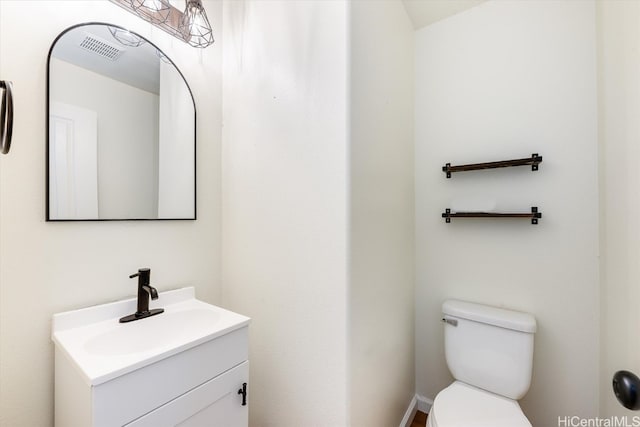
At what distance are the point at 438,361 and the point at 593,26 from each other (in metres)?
2.04

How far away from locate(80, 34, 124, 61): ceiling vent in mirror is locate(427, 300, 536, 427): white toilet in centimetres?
206

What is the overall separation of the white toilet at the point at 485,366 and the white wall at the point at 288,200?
1.93 feet

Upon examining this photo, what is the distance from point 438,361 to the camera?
1.69m

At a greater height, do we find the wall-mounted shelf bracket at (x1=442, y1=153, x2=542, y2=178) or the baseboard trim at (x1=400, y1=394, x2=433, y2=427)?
the wall-mounted shelf bracket at (x1=442, y1=153, x2=542, y2=178)

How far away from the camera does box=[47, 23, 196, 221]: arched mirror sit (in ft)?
3.12

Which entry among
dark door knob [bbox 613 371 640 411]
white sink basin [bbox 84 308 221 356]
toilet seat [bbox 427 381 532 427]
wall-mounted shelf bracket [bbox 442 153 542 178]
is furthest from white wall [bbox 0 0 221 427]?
wall-mounted shelf bracket [bbox 442 153 542 178]

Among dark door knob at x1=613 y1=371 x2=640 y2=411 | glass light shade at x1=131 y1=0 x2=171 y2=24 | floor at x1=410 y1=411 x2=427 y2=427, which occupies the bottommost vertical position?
floor at x1=410 y1=411 x2=427 y2=427

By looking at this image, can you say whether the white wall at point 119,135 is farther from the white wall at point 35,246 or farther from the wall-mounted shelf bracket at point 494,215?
the wall-mounted shelf bracket at point 494,215

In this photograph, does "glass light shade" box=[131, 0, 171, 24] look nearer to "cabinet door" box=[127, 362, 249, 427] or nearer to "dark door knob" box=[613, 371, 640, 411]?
"cabinet door" box=[127, 362, 249, 427]

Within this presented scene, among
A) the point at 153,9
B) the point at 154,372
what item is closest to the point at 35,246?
the point at 154,372

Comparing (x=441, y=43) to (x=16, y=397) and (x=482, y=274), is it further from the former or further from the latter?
(x=16, y=397)

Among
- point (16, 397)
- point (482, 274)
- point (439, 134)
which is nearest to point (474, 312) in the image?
point (482, 274)

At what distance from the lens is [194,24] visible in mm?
1195

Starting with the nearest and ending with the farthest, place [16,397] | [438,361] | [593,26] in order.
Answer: [16,397] → [593,26] → [438,361]
